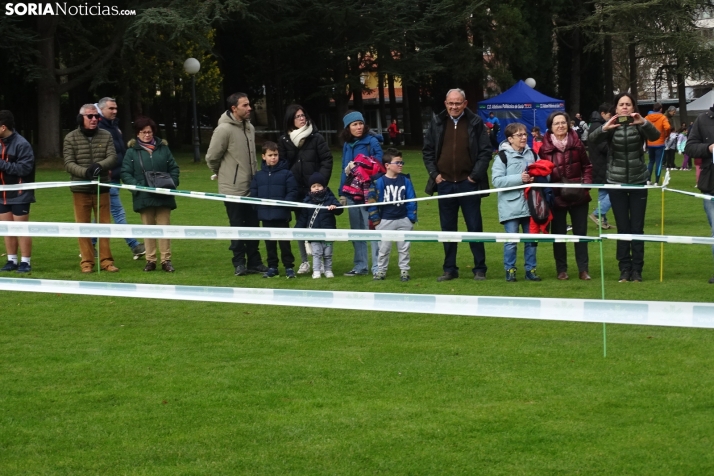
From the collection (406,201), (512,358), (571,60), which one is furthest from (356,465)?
(571,60)

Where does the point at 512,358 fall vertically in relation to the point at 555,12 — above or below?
below

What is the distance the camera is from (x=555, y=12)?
55906mm

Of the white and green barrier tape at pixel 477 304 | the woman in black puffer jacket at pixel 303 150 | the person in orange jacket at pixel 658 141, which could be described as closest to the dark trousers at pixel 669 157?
the person in orange jacket at pixel 658 141

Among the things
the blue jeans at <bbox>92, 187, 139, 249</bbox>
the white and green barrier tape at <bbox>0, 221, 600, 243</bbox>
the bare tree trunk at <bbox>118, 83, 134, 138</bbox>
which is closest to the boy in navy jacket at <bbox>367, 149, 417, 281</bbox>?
the white and green barrier tape at <bbox>0, 221, 600, 243</bbox>

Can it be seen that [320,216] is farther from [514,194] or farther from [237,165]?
[514,194]

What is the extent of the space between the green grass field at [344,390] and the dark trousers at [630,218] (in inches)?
19.7

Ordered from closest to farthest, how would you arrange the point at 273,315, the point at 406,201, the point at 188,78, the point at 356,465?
the point at 356,465 → the point at 273,315 → the point at 406,201 → the point at 188,78

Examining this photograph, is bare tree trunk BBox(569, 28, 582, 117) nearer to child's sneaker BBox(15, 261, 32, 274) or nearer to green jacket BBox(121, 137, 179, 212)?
green jacket BBox(121, 137, 179, 212)

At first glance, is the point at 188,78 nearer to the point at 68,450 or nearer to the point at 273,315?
the point at 273,315

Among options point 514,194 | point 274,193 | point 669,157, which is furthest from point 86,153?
point 669,157

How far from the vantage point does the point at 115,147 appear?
522 inches

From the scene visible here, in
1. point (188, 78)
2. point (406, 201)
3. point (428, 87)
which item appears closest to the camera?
point (406, 201)

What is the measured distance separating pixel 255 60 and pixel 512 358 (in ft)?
153

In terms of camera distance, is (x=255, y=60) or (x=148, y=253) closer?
(x=148, y=253)
